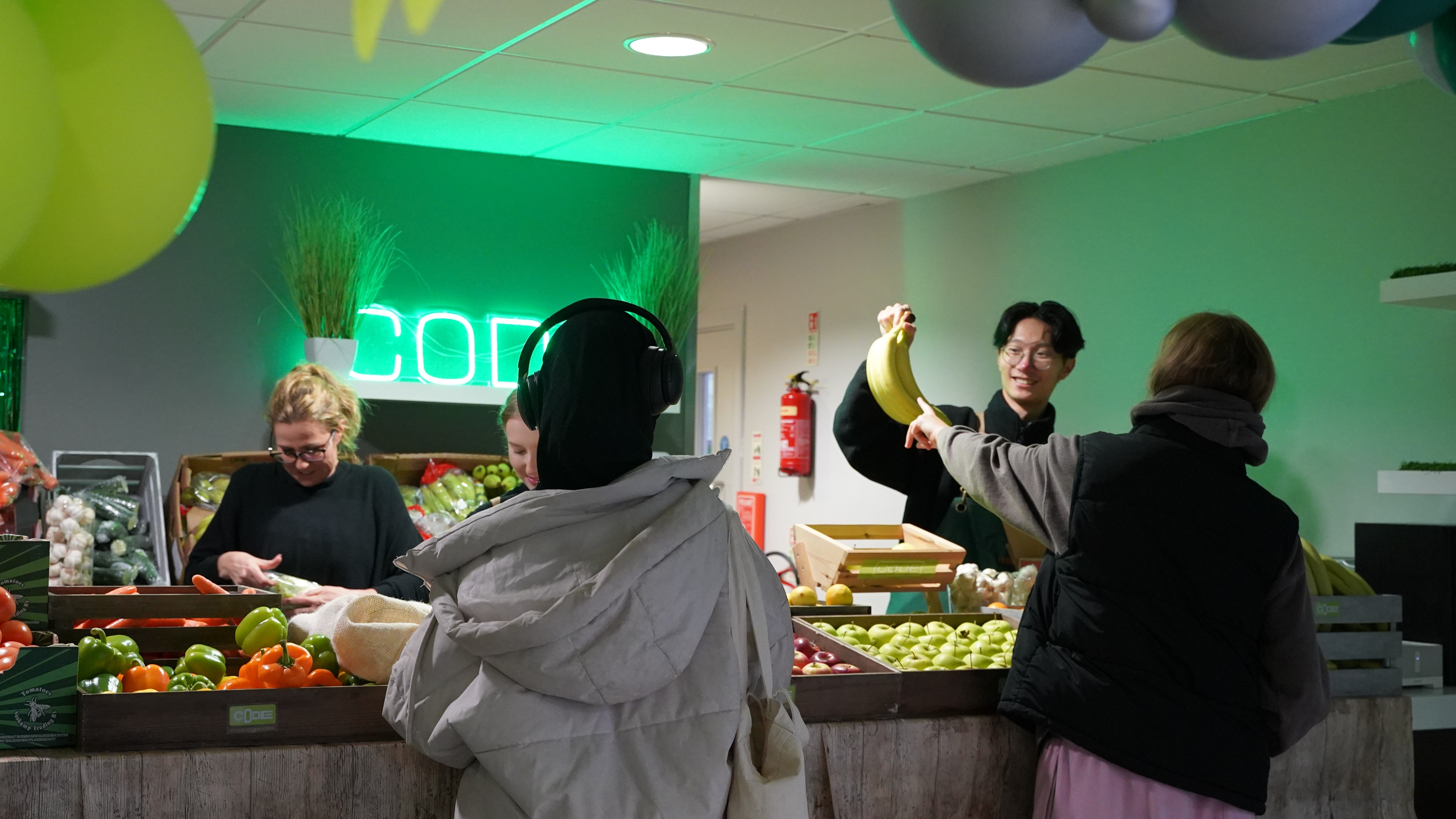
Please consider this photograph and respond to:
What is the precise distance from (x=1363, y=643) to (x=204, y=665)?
92.1 inches

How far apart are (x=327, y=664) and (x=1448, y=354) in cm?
366

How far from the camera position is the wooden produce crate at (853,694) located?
7.41ft

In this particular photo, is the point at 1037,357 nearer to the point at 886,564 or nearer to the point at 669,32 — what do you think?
the point at 886,564

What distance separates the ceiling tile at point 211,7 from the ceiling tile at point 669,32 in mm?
817

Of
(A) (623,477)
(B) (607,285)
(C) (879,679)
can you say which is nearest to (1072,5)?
(A) (623,477)

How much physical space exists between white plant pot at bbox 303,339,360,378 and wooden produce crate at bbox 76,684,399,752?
306cm

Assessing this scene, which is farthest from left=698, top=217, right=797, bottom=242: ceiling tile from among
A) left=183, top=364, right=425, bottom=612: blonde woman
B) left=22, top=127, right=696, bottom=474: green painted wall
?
left=183, top=364, right=425, bottom=612: blonde woman

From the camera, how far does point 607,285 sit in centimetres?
575

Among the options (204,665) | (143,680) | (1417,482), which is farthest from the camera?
(1417,482)

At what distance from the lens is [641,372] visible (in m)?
1.75

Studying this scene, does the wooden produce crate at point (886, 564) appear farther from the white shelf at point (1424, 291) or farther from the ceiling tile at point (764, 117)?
the ceiling tile at point (764, 117)

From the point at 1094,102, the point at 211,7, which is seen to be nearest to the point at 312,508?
the point at 211,7

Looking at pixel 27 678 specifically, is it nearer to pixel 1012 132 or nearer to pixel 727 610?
pixel 727 610

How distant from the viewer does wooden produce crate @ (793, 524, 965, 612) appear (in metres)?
3.16
